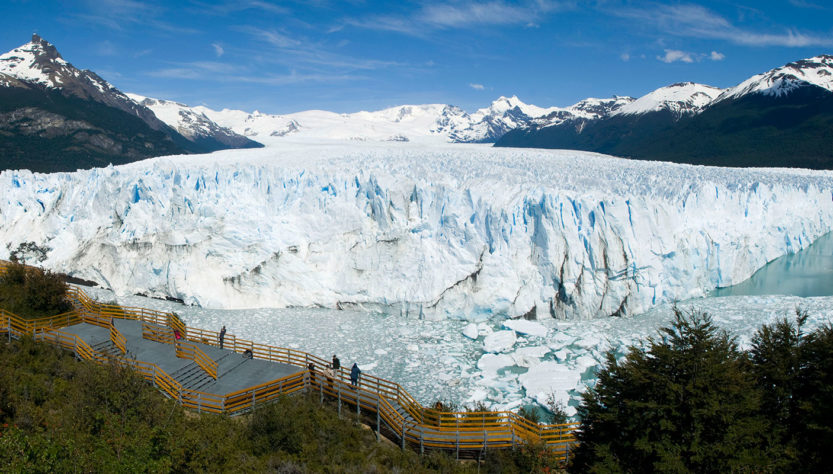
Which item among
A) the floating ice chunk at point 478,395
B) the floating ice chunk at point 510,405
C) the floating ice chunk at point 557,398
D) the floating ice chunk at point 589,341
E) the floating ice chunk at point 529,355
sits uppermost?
the floating ice chunk at point 589,341

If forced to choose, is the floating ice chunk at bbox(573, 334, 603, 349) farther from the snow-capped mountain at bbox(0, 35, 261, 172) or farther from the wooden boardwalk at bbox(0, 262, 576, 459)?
the snow-capped mountain at bbox(0, 35, 261, 172)

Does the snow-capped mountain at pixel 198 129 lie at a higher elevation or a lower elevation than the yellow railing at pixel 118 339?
higher

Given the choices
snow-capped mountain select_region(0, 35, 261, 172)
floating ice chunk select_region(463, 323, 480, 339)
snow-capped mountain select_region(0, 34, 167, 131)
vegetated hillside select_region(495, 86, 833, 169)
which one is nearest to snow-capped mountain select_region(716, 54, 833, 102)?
vegetated hillside select_region(495, 86, 833, 169)

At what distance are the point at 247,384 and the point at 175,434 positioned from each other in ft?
8.75

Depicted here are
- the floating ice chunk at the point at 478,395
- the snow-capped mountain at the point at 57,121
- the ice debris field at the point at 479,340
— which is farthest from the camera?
the snow-capped mountain at the point at 57,121

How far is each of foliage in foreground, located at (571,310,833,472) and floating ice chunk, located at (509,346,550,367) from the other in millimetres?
5557

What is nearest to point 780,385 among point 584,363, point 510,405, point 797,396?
point 797,396

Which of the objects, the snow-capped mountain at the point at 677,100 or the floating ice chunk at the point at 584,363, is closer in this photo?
the floating ice chunk at the point at 584,363

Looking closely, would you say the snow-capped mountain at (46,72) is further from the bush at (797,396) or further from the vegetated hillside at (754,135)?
the bush at (797,396)

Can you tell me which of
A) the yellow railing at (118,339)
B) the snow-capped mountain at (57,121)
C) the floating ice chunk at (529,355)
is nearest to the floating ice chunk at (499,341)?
the floating ice chunk at (529,355)

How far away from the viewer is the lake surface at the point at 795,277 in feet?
59.2

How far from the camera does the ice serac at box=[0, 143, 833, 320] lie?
16.3 meters

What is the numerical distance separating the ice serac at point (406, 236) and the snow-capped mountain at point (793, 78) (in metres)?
67.5

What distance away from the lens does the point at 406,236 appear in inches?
684
